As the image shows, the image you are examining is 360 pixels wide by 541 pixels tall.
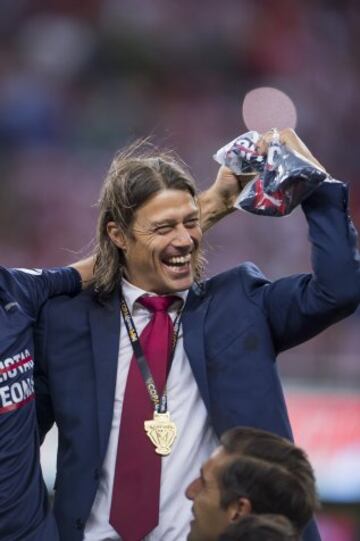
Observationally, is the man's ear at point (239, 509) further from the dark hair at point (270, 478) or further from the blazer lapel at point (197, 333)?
the blazer lapel at point (197, 333)

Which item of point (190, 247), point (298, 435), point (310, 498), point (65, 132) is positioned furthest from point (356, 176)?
point (310, 498)

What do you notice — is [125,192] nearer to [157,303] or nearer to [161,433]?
[157,303]

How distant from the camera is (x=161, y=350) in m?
3.24

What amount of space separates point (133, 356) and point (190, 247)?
33 cm

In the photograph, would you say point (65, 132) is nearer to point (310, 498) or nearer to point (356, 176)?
point (356, 176)

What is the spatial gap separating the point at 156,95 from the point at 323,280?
6940 mm

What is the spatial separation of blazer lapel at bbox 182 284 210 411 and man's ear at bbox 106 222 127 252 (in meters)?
0.23

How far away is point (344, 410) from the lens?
6.43 m

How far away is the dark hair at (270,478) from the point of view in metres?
2.37

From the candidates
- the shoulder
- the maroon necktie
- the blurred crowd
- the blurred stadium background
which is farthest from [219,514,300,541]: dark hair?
the blurred crowd

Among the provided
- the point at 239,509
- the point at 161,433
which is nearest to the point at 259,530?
the point at 239,509

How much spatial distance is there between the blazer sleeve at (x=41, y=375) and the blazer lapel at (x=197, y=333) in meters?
0.38

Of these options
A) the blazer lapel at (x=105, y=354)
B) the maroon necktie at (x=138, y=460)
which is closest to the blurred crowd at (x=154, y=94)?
the blazer lapel at (x=105, y=354)

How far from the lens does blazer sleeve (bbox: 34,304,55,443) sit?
130 inches
